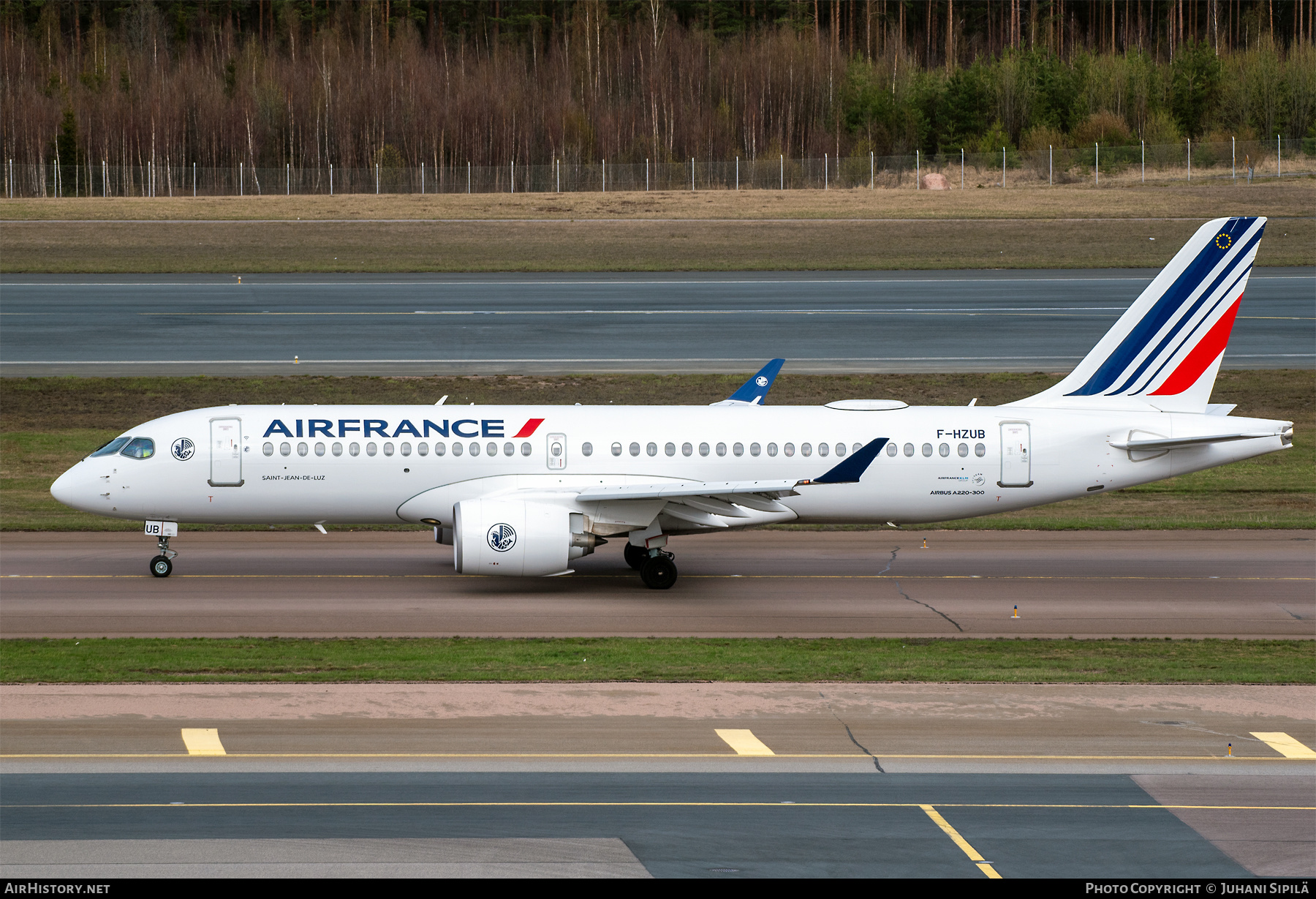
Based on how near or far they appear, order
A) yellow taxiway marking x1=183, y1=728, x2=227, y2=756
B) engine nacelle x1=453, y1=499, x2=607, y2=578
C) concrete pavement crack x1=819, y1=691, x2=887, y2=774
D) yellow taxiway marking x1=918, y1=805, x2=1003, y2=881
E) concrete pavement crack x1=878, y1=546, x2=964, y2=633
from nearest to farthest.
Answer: yellow taxiway marking x1=918, y1=805, x2=1003, y2=881 < concrete pavement crack x1=819, y1=691, x2=887, y2=774 < yellow taxiway marking x1=183, y1=728, x2=227, y2=756 < concrete pavement crack x1=878, y1=546, x2=964, y2=633 < engine nacelle x1=453, y1=499, x2=607, y2=578

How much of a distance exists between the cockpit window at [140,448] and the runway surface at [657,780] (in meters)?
9.09

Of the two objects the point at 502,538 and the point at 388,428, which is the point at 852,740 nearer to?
the point at 502,538

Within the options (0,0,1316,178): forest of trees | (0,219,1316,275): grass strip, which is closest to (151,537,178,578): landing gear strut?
(0,219,1316,275): grass strip

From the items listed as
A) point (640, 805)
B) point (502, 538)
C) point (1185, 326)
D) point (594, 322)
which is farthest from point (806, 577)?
point (594, 322)

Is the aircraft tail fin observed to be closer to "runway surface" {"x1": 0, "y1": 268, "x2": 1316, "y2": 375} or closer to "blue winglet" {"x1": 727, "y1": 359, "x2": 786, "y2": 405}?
"blue winglet" {"x1": 727, "y1": 359, "x2": 786, "y2": 405}

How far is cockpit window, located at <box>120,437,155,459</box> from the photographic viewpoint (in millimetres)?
29875

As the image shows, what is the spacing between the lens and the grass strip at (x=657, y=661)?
884 inches

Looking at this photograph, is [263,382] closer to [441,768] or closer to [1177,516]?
[1177,516]

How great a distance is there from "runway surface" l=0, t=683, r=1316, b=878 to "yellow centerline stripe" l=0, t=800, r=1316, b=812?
39mm

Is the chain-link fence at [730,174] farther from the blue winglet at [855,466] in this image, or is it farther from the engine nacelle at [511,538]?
the blue winglet at [855,466]

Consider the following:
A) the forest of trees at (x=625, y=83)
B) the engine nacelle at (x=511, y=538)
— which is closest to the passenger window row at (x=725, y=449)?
the engine nacelle at (x=511, y=538)

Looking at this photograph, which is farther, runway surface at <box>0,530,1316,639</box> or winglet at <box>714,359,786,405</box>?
winglet at <box>714,359,786,405</box>

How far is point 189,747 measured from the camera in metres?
18.7

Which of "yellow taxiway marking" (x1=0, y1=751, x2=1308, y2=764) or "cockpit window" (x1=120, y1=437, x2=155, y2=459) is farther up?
"cockpit window" (x1=120, y1=437, x2=155, y2=459)
